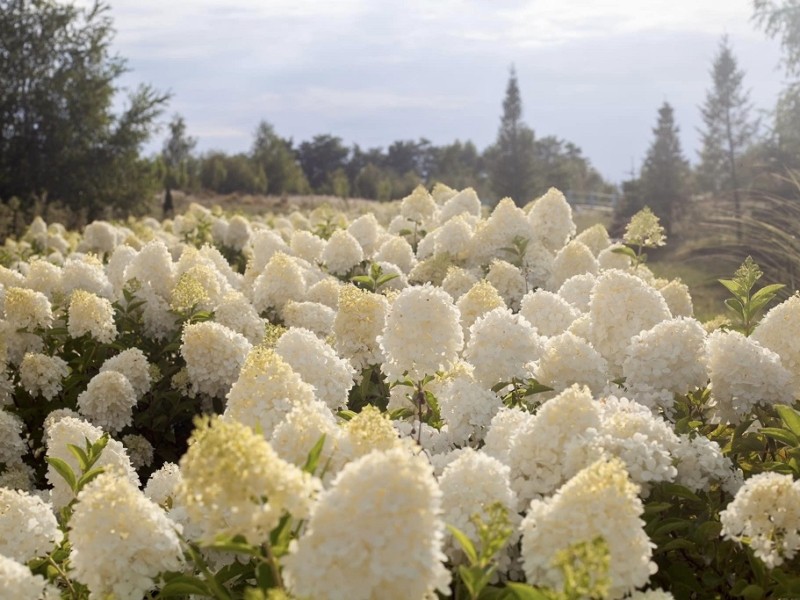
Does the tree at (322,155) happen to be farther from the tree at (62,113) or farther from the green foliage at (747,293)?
the green foliage at (747,293)

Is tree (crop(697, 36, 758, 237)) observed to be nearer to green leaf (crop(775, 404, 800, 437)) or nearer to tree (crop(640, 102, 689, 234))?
tree (crop(640, 102, 689, 234))

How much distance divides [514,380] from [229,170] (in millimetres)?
39411

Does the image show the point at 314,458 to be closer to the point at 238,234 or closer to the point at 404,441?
the point at 404,441

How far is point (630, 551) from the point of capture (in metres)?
1.81

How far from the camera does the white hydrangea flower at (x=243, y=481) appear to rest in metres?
1.59

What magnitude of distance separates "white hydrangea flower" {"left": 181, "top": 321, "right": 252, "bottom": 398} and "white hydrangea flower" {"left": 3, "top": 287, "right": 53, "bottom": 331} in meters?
1.33

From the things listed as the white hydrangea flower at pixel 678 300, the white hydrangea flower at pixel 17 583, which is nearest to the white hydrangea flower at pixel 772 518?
the white hydrangea flower at pixel 17 583

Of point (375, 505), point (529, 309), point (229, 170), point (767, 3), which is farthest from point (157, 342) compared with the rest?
point (229, 170)

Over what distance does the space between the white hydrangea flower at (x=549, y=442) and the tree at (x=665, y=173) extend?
25.4 meters

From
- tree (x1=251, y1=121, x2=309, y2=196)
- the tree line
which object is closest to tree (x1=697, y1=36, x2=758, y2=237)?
the tree line

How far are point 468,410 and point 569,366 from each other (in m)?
0.42

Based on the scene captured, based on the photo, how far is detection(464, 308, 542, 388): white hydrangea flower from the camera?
3.13m

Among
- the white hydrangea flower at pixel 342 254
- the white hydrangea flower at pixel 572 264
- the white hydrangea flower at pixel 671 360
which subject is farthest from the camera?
the white hydrangea flower at pixel 342 254

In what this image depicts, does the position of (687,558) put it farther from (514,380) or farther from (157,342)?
(157,342)
